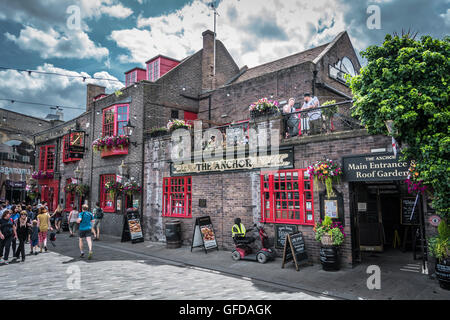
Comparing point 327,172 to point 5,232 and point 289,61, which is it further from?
point 5,232

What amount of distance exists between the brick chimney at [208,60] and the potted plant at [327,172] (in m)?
11.3

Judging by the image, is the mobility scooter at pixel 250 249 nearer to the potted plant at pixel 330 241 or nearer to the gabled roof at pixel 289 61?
the potted plant at pixel 330 241

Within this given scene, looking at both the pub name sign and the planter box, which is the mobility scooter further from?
the planter box

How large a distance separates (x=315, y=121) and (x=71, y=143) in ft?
56.1

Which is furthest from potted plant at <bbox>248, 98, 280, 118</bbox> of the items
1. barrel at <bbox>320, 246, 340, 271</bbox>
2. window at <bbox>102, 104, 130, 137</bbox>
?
window at <bbox>102, 104, 130, 137</bbox>

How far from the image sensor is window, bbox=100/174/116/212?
16172mm

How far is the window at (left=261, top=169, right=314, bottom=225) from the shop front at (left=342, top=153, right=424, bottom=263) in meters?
1.28

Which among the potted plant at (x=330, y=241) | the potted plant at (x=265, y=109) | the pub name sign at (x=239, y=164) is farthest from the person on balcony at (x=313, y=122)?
the potted plant at (x=330, y=241)

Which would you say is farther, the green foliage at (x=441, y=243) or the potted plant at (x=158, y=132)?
the potted plant at (x=158, y=132)

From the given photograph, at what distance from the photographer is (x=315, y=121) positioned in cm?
947

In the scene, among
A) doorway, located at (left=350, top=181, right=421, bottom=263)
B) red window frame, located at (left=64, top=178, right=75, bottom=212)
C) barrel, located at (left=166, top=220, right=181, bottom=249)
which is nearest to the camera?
doorway, located at (left=350, top=181, right=421, bottom=263)

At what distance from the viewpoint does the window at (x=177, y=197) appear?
12.6 meters

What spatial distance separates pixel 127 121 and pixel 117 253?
7601 millimetres
